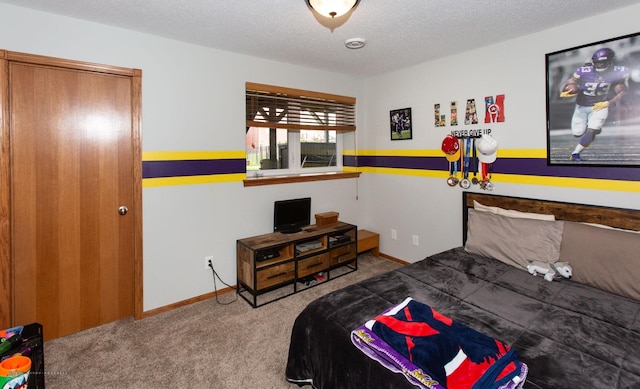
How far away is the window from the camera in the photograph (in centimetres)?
354

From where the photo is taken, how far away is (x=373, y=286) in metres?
2.17

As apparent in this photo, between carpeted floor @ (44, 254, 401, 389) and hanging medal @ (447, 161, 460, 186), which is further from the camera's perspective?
hanging medal @ (447, 161, 460, 186)

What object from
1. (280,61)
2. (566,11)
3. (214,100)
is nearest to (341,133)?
(280,61)

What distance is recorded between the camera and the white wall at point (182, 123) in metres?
2.50

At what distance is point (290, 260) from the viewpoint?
3.28m

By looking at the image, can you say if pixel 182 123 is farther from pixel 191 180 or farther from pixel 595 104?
pixel 595 104

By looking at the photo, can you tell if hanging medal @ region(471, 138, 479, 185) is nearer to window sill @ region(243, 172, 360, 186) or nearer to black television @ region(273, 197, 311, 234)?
window sill @ region(243, 172, 360, 186)

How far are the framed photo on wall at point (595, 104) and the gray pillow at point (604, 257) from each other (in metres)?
0.59

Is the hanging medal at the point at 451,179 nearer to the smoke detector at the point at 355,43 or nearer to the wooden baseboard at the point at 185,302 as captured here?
the smoke detector at the point at 355,43

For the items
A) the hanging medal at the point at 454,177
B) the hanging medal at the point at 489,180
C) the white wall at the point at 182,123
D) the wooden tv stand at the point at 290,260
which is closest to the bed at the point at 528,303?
the hanging medal at the point at 489,180

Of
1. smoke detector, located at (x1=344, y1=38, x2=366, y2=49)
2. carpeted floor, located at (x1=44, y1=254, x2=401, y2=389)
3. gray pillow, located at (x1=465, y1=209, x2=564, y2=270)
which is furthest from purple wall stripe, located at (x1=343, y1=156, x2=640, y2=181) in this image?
carpeted floor, located at (x1=44, y1=254, x2=401, y2=389)

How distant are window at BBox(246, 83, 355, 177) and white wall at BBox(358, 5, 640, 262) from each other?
421 mm

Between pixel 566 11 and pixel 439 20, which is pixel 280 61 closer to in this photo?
pixel 439 20

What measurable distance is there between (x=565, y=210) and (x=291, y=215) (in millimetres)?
2475
